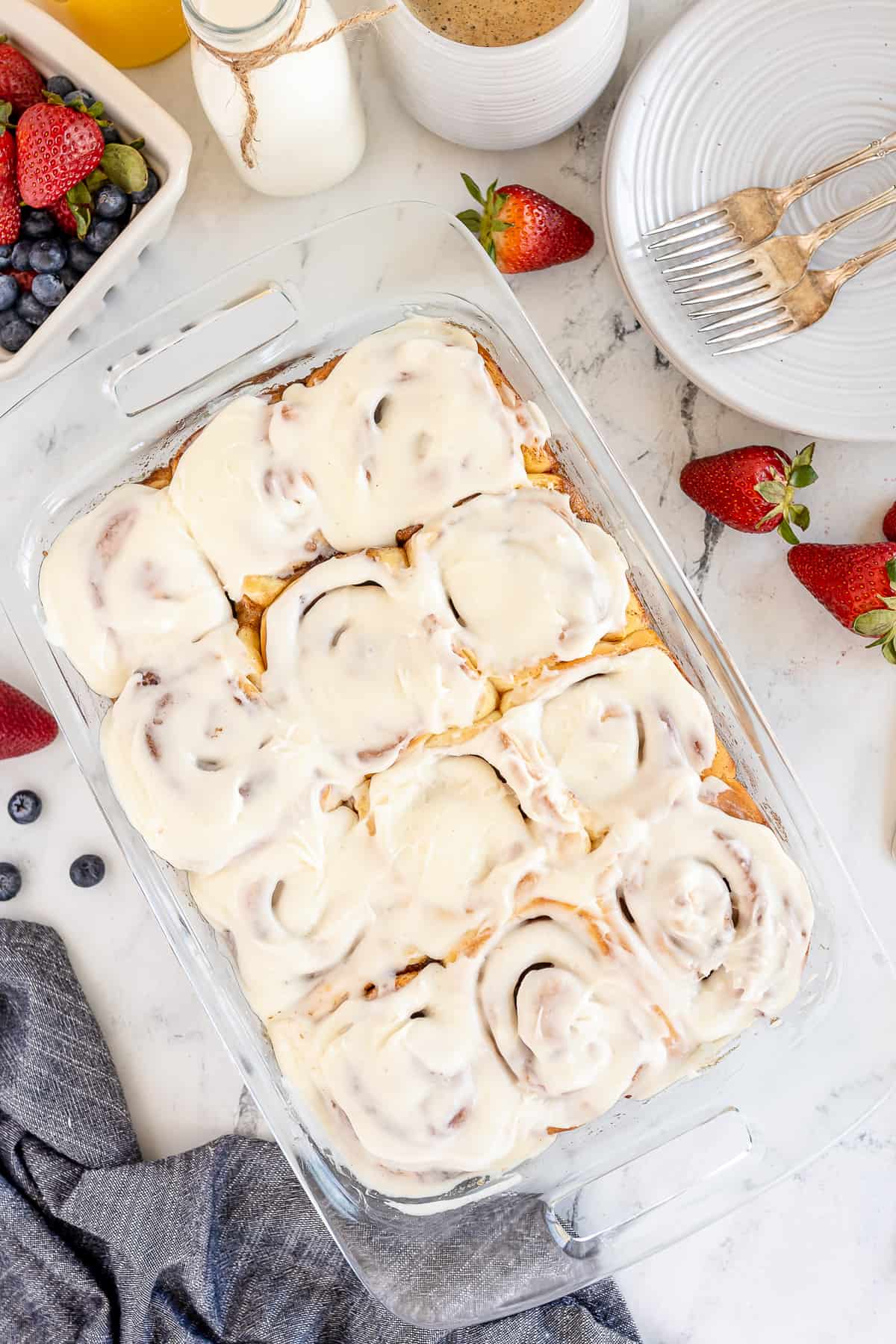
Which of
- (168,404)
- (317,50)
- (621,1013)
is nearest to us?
(621,1013)

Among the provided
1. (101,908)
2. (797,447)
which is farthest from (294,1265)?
(797,447)

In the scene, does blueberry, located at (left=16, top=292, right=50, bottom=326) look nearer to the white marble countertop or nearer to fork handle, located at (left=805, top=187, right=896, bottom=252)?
the white marble countertop

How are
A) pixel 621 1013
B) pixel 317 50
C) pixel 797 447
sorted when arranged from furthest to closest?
pixel 797 447 → pixel 317 50 → pixel 621 1013

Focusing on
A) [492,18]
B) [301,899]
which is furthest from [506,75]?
[301,899]

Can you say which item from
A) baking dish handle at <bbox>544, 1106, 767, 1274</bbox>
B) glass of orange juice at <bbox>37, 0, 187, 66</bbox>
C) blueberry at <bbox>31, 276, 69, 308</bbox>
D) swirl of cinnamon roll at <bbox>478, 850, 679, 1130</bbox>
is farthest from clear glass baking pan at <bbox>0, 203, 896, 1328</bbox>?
glass of orange juice at <bbox>37, 0, 187, 66</bbox>

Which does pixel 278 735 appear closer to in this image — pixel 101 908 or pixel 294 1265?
pixel 101 908

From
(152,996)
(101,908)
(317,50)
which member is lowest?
(152,996)

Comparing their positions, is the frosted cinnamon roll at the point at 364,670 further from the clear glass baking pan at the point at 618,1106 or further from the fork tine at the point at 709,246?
the fork tine at the point at 709,246

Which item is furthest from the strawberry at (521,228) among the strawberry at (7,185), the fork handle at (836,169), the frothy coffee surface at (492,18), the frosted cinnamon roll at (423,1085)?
the frosted cinnamon roll at (423,1085)
